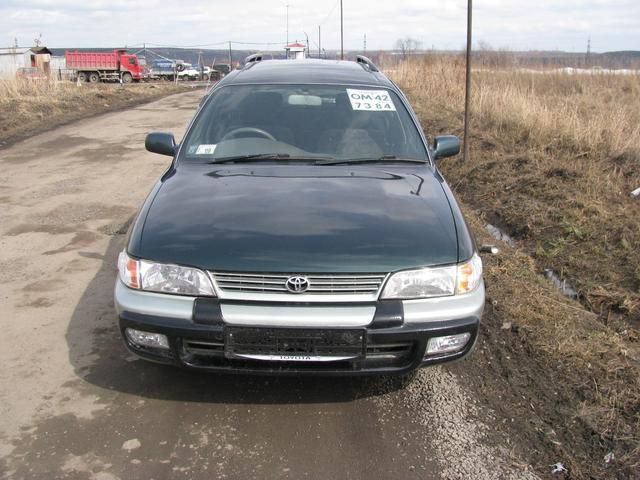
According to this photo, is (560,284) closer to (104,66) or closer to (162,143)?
(162,143)

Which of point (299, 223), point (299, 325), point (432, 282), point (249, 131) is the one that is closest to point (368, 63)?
point (249, 131)

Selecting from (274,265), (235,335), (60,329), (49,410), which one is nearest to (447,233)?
(274,265)

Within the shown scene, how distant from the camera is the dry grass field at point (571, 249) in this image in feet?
9.95

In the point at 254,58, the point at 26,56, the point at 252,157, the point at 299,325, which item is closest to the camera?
the point at 299,325

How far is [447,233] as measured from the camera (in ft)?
9.82

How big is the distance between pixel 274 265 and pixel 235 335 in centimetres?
35

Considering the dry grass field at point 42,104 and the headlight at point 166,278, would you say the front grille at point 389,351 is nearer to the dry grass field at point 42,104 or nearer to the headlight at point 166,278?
the headlight at point 166,278

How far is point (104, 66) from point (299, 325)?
55.7 m

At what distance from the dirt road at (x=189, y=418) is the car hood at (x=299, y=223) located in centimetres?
78

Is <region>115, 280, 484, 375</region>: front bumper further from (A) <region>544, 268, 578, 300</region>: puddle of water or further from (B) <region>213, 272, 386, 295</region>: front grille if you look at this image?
(A) <region>544, 268, 578, 300</region>: puddle of water

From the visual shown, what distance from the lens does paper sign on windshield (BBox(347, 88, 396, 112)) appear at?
4.36 m

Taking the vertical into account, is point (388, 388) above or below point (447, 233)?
below

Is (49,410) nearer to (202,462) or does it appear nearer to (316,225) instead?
(202,462)

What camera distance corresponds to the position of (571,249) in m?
5.64
